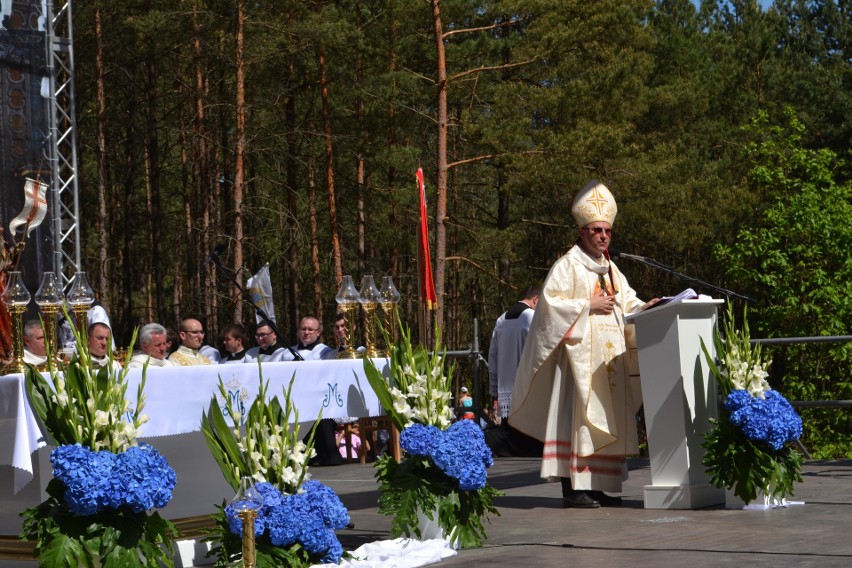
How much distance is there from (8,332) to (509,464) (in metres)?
6.47

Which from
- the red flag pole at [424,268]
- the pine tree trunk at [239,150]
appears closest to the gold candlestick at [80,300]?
the red flag pole at [424,268]

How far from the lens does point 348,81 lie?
29.0 metres

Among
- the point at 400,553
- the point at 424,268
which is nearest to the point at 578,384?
the point at 424,268

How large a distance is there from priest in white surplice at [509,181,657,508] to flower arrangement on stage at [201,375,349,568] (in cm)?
293

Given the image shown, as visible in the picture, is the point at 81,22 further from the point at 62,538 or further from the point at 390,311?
the point at 62,538

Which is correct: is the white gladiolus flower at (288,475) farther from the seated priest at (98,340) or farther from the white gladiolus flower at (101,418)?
the seated priest at (98,340)

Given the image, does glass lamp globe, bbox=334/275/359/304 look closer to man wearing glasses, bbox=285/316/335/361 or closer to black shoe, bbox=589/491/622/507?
black shoe, bbox=589/491/622/507

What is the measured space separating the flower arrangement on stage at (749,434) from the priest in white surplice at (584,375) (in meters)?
0.67

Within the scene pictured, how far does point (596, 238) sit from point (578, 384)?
3.44 ft

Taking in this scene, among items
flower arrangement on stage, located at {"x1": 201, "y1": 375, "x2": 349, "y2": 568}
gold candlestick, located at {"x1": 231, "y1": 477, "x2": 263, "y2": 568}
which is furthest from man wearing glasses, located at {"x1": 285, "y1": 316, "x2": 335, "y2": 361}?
gold candlestick, located at {"x1": 231, "y1": 477, "x2": 263, "y2": 568}

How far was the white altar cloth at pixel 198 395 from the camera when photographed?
218 inches

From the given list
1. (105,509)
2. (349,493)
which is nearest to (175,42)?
(349,493)

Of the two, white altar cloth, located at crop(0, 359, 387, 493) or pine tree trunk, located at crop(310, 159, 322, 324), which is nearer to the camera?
white altar cloth, located at crop(0, 359, 387, 493)

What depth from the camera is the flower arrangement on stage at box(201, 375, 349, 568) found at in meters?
5.64
